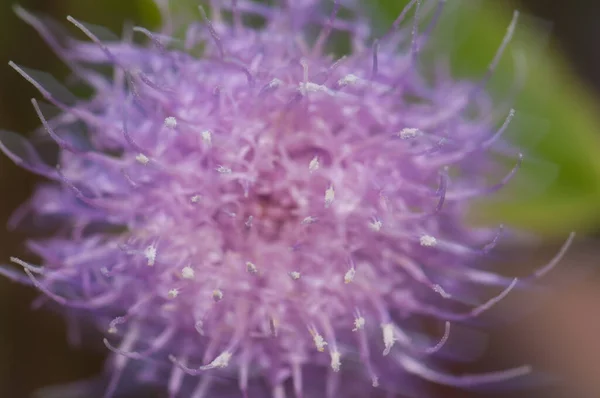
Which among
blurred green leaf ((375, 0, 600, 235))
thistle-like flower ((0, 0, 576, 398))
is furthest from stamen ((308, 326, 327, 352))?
blurred green leaf ((375, 0, 600, 235))

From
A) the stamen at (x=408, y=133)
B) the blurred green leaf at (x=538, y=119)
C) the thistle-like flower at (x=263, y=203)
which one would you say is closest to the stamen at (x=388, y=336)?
the thistle-like flower at (x=263, y=203)

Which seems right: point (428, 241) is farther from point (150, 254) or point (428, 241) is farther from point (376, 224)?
point (150, 254)

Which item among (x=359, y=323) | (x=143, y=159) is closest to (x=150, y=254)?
(x=143, y=159)

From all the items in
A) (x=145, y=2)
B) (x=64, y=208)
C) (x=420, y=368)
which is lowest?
(x=420, y=368)

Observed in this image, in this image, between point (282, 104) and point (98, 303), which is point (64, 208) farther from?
point (282, 104)

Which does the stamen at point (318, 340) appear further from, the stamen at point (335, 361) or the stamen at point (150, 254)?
the stamen at point (150, 254)

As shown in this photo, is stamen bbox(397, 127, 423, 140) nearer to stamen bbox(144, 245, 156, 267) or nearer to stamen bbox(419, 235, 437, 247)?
stamen bbox(419, 235, 437, 247)

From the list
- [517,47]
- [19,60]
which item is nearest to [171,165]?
[19,60]
